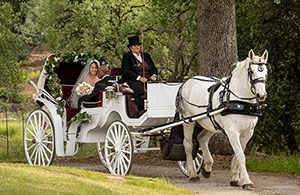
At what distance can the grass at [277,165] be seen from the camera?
11.5 metres

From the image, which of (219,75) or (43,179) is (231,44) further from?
(43,179)

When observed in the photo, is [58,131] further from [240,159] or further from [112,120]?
[240,159]

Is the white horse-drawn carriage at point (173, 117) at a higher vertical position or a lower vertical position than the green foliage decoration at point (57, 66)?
lower

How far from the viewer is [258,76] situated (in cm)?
866

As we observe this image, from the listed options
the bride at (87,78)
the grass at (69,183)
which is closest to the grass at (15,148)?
the bride at (87,78)

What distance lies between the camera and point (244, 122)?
908 centimetres

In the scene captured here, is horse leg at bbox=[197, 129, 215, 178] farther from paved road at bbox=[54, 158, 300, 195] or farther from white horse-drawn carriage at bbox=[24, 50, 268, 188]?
paved road at bbox=[54, 158, 300, 195]

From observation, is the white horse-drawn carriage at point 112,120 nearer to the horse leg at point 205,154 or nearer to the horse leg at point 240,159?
the horse leg at point 205,154

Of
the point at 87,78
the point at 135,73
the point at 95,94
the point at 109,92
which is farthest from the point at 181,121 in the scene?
the point at 87,78

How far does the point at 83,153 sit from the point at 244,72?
993 centimetres

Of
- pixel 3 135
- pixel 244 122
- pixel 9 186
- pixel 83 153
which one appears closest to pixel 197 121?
pixel 244 122

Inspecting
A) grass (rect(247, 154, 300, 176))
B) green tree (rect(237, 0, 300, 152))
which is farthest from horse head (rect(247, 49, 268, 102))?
green tree (rect(237, 0, 300, 152))

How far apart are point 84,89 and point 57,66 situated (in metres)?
0.85

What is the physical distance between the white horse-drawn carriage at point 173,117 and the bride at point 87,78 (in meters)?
0.20
